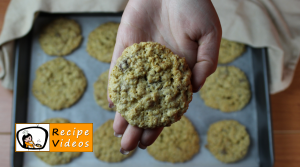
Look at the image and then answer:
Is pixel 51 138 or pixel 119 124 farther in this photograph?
pixel 51 138

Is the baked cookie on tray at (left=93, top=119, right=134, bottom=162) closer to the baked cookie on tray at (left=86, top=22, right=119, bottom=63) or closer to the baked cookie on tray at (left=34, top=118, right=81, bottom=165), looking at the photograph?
the baked cookie on tray at (left=34, top=118, right=81, bottom=165)

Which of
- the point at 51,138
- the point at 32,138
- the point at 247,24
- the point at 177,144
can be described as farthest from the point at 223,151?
the point at 32,138

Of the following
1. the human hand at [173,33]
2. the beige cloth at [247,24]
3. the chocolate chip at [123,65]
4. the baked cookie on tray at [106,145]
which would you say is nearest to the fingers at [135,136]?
the human hand at [173,33]

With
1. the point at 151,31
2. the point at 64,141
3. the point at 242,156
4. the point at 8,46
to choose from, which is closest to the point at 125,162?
the point at 64,141

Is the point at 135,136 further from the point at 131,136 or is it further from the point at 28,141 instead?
the point at 28,141

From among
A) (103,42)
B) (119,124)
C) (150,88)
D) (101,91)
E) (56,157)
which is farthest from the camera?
(103,42)

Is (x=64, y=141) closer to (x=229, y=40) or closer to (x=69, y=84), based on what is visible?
(x=69, y=84)
